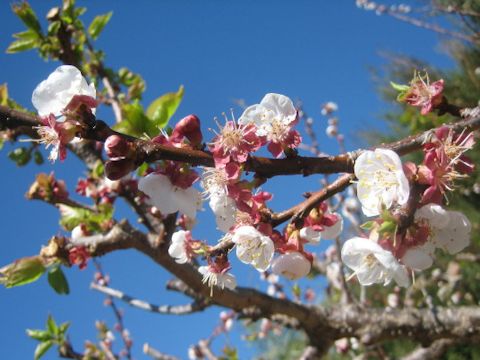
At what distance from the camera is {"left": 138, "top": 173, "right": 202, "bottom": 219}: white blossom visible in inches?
36.2

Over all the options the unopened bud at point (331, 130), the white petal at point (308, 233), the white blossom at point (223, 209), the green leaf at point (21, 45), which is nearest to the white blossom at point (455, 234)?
the white petal at point (308, 233)

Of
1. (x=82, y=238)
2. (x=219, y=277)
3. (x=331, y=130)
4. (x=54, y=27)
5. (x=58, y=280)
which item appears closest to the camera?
(x=219, y=277)

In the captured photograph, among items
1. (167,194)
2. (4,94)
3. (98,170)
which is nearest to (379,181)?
(167,194)

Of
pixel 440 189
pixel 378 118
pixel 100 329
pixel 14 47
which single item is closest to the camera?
pixel 440 189

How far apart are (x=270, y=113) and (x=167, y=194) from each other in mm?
256

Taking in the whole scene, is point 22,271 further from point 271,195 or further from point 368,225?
point 368,225

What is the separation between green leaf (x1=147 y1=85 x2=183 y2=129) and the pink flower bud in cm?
34

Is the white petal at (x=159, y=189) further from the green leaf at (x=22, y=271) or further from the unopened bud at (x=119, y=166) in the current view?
the green leaf at (x=22, y=271)

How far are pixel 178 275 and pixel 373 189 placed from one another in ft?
3.94

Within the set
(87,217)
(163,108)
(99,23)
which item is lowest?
(163,108)

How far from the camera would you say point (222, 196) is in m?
0.91

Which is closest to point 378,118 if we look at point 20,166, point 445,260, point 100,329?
point 445,260

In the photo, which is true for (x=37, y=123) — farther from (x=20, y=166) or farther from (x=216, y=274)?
(x=20, y=166)

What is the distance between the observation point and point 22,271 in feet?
4.76
